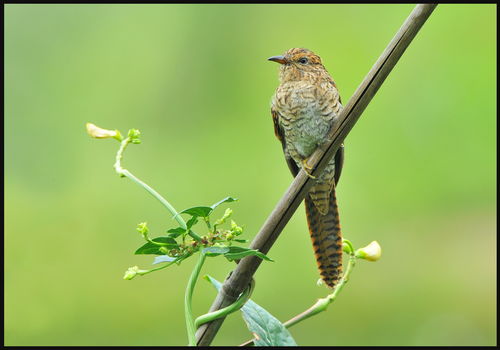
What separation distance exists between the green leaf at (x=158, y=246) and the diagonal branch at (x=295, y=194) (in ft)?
0.32

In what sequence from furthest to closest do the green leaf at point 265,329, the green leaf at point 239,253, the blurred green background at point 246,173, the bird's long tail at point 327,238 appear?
1. the blurred green background at point 246,173
2. the bird's long tail at point 327,238
3. the green leaf at point 265,329
4. the green leaf at point 239,253

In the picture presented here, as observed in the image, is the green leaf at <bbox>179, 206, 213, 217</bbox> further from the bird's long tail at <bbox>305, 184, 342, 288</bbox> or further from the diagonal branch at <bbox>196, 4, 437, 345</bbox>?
the bird's long tail at <bbox>305, 184, 342, 288</bbox>

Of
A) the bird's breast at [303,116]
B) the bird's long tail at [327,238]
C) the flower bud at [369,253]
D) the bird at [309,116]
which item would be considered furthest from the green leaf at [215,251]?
the bird's breast at [303,116]

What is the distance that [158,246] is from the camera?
0.82 meters

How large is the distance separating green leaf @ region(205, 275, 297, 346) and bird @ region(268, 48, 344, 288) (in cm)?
78

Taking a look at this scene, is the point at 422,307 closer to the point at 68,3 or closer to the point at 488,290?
the point at 488,290

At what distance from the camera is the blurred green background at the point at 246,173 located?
2863 millimetres

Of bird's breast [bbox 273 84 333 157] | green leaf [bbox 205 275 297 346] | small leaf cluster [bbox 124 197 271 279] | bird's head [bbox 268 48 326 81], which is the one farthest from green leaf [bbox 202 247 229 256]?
bird's head [bbox 268 48 326 81]

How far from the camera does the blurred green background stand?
113 inches

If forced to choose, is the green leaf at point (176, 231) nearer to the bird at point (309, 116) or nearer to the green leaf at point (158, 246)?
the green leaf at point (158, 246)

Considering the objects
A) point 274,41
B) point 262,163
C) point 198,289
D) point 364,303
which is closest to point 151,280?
point 198,289

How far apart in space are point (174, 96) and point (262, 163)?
1.79 ft

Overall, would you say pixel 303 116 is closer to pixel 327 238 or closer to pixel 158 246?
pixel 327 238

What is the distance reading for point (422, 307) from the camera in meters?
2.95
